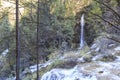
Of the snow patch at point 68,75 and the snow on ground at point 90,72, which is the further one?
the snow patch at point 68,75

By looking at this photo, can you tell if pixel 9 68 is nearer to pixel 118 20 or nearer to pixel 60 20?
pixel 60 20

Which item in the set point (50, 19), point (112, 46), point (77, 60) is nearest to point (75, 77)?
point (77, 60)

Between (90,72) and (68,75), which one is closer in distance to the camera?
(90,72)

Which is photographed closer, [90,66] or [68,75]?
[68,75]

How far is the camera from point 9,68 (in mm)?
23766

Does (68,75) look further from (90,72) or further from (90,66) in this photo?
(90,66)

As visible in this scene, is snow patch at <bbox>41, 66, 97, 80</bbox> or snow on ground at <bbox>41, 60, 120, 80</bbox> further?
snow patch at <bbox>41, 66, 97, 80</bbox>

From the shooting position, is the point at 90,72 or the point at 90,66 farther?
the point at 90,66

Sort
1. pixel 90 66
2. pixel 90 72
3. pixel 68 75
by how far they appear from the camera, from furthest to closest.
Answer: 1. pixel 90 66
2. pixel 68 75
3. pixel 90 72

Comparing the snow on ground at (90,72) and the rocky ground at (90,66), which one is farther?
the rocky ground at (90,66)

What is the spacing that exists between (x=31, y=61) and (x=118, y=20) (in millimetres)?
22247

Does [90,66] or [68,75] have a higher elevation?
[90,66]

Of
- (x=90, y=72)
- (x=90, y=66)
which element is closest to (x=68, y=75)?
(x=90, y=72)

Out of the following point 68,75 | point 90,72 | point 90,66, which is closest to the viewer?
point 90,72
